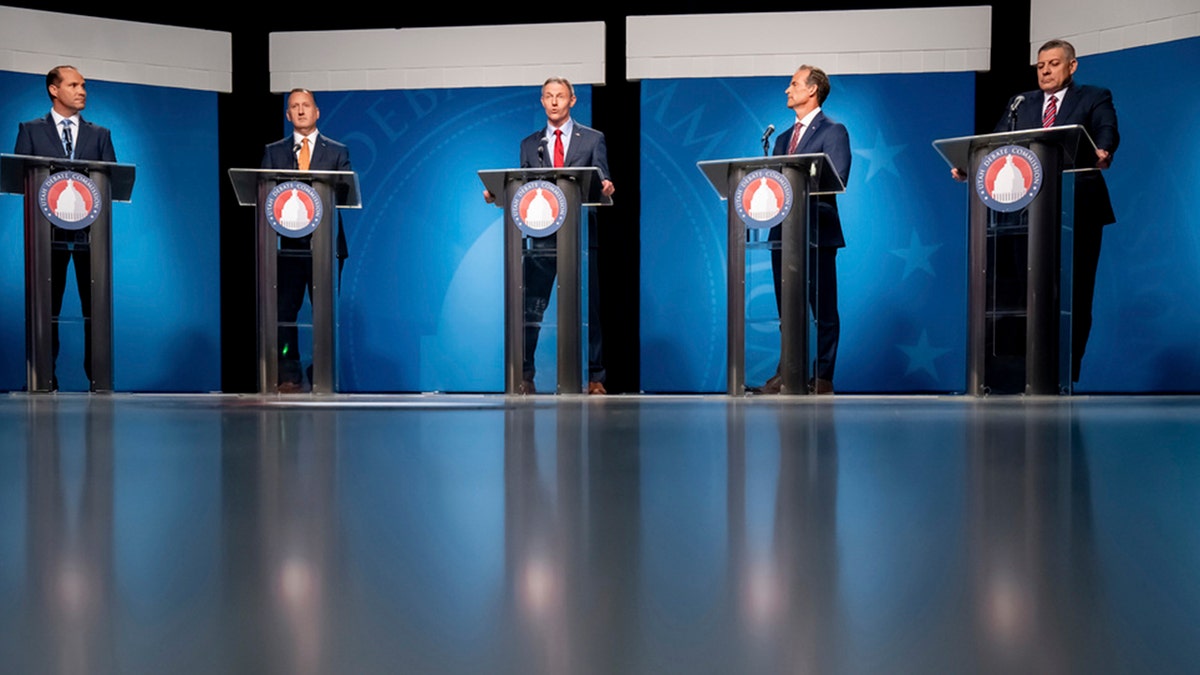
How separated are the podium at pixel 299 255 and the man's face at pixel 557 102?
1.14m

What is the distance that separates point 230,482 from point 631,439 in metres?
0.83

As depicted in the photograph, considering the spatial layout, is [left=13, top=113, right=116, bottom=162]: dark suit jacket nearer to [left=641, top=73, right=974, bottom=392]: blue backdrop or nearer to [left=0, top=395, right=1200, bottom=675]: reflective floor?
[left=641, top=73, right=974, bottom=392]: blue backdrop

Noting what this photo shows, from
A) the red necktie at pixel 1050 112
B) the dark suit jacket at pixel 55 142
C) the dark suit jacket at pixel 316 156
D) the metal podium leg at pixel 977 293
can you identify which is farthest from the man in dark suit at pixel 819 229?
the dark suit jacket at pixel 55 142

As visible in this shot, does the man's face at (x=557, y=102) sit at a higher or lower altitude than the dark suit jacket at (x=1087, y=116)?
higher

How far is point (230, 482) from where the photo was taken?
1.10 meters

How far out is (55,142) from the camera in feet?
18.0

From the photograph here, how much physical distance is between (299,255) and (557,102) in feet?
4.95

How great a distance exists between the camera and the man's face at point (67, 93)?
543cm

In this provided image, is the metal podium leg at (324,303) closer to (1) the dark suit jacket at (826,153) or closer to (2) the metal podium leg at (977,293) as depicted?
(1) the dark suit jacket at (826,153)

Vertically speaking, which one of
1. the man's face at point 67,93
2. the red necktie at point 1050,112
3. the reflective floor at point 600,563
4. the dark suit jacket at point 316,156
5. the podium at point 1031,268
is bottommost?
the reflective floor at point 600,563

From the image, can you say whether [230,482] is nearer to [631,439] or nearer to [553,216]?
[631,439]

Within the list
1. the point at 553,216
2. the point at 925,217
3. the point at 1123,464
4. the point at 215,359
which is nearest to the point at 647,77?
the point at 925,217

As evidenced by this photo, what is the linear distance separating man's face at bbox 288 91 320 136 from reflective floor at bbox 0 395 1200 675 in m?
4.18

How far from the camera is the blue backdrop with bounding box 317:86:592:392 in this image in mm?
7020
